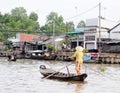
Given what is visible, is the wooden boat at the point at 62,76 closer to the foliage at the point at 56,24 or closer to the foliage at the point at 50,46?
the foliage at the point at 50,46

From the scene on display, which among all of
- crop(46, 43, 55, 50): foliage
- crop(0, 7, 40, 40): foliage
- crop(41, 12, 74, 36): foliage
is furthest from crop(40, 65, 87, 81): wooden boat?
crop(41, 12, 74, 36): foliage

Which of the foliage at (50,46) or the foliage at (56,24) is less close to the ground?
the foliage at (56,24)

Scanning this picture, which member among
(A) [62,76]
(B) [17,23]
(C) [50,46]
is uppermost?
(B) [17,23]

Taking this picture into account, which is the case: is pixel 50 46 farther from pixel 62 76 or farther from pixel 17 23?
pixel 62 76

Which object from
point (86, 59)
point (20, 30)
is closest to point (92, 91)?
point (86, 59)

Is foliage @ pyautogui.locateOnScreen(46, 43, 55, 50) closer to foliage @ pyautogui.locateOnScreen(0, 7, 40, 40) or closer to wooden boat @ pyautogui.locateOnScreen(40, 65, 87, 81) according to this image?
foliage @ pyautogui.locateOnScreen(0, 7, 40, 40)

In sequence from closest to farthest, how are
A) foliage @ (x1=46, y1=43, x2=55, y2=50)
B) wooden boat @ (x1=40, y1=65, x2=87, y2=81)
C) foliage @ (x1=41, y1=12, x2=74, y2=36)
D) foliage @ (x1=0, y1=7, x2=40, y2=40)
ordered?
1. wooden boat @ (x1=40, y1=65, x2=87, y2=81)
2. foliage @ (x1=46, y1=43, x2=55, y2=50)
3. foliage @ (x1=0, y1=7, x2=40, y2=40)
4. foliage @ (x1=41, y1=12, x2=74, y2=36)

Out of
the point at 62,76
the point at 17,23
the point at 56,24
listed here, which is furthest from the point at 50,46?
the point at 62,76

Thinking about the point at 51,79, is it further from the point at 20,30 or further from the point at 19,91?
the point at 20,30

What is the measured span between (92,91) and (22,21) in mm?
Result: 65034

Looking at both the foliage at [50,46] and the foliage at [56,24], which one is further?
the foliage at [56,24]

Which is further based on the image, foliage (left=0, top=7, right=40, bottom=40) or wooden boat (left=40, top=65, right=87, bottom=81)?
foliage (left=0, top=7, right=40, bottom=40)

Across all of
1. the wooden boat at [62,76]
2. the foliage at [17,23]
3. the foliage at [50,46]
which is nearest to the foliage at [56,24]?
the foliage at [17,23]

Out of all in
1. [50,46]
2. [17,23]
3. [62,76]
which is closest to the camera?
[62,76]
